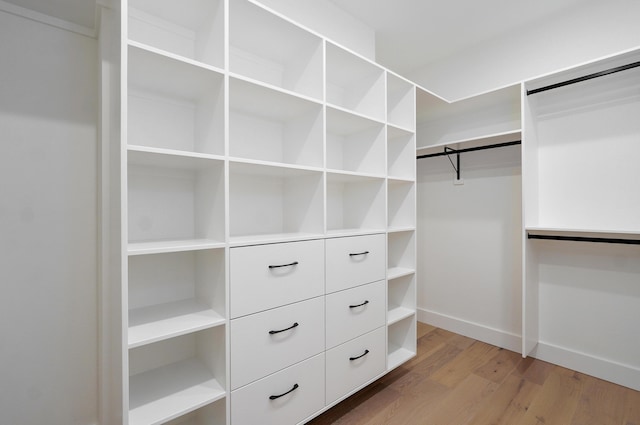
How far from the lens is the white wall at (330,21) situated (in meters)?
1.92

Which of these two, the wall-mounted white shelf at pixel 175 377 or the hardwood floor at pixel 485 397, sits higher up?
the wall-mounted white shelf at pixel 175 377

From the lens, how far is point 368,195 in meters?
2.02

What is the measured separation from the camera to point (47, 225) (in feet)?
4.31

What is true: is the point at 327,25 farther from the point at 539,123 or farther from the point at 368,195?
the point at 539,123

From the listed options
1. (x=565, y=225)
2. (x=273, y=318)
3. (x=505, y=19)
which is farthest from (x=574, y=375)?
(x=505, y=19)

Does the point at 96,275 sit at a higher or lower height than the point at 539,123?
lower

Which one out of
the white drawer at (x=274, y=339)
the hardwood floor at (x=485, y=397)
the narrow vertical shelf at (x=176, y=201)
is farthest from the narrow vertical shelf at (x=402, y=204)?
the narrow vertical shelf at (x=176, y=201)

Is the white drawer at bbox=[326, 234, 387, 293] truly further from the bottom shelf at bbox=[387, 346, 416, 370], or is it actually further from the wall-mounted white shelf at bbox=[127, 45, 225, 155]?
the wall-mounted white shelf at bbox=[127, 45, 225, 155]

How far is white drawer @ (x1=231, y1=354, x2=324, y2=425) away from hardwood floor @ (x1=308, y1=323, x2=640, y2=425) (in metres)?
0.29

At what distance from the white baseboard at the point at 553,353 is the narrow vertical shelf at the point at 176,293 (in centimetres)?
252

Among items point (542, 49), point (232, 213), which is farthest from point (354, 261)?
point (542, 49)

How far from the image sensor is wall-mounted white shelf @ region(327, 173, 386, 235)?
76.5 inches

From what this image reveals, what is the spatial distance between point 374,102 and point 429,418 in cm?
202

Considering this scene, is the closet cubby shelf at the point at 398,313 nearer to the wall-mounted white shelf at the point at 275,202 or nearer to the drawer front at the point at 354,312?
the drawer front at the point at 354,312
